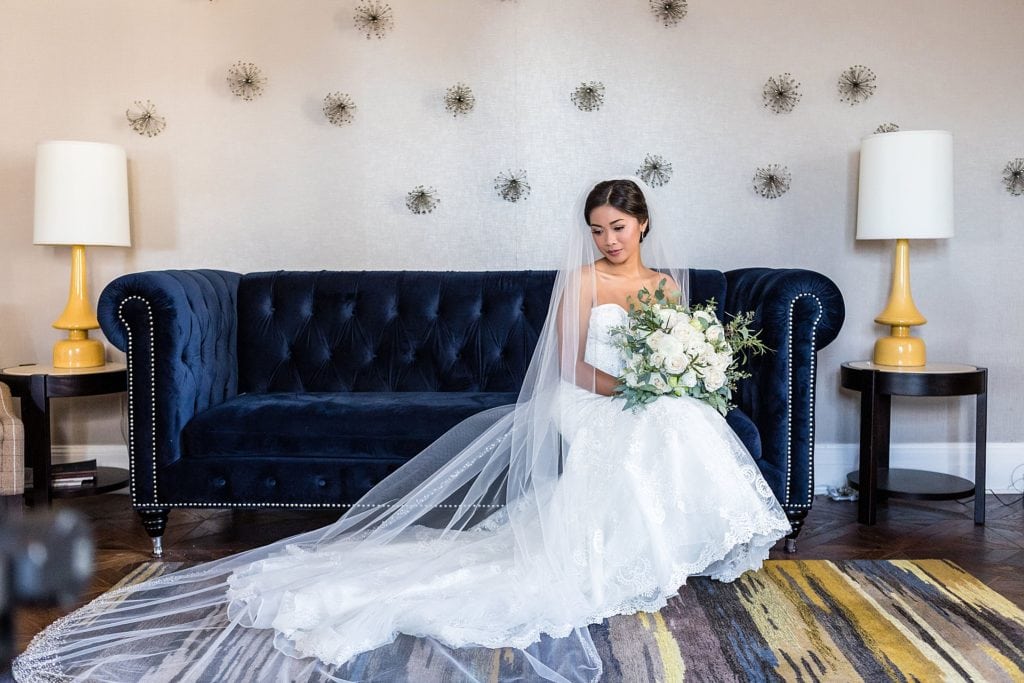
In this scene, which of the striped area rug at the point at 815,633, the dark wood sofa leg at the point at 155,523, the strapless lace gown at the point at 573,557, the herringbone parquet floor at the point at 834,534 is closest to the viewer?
the striped area rug at the point at 815,633

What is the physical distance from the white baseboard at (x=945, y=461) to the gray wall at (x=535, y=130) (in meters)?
0.04

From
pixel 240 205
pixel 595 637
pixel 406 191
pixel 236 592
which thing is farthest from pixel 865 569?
pixel 240 205

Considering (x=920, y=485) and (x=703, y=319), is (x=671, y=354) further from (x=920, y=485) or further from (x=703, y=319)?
(x=920, y=485)

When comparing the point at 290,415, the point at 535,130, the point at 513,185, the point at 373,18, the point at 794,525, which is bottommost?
the point at 794,525

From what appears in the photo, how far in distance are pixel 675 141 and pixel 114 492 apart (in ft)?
11.0

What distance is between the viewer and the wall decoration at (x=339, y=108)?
4176 millimetres

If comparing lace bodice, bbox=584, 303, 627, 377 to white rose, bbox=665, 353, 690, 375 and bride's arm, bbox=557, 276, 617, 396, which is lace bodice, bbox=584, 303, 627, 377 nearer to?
bride's arm, bbox=557, 276, 617, 396

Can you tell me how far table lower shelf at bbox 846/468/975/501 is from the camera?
3.58 m

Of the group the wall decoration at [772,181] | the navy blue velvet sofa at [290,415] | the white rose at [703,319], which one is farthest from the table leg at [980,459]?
the white rose at [703,319]

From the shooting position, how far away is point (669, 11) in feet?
13.5

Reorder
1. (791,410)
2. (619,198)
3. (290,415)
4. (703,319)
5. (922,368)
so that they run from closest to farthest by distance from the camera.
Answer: (703,319) < (619,198) < (791,410) < (290,415) < (922,368)

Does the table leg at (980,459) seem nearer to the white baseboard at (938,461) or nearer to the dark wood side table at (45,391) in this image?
the white baseboard at (938,461)

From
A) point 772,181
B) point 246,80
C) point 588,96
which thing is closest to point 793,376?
point 772,181

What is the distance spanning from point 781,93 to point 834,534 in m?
2.16
